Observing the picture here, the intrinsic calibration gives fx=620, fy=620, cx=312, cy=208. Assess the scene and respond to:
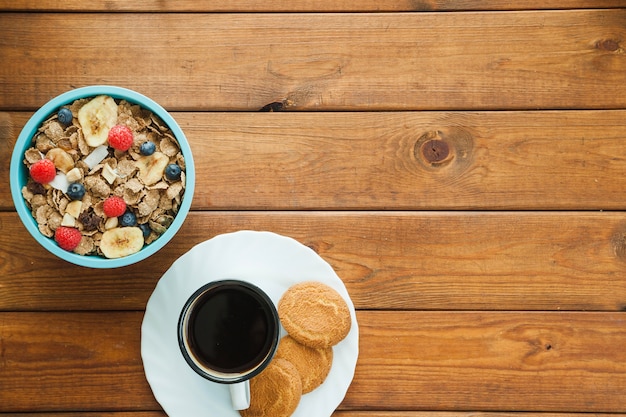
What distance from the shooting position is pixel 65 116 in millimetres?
901

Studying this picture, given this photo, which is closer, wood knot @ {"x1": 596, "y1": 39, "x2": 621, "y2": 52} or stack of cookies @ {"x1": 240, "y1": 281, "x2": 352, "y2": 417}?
stack of cookies @ {"x1": 240, "y1": 281, "x2": 352, "y2": 417}

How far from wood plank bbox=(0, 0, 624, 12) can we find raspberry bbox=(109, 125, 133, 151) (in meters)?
0.28

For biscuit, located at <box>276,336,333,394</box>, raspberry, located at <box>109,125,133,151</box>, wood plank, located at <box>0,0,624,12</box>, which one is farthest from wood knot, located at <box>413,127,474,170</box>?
raspberry, located at <box>109,125,133,151</box>

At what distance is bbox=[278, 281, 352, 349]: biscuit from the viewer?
0.94 metres

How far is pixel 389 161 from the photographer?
1068mm

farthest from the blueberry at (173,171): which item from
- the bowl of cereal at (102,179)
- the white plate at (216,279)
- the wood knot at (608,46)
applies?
the wood knot at (608,46)

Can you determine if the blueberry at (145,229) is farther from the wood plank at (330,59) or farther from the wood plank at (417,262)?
the wood plank at (330,59)

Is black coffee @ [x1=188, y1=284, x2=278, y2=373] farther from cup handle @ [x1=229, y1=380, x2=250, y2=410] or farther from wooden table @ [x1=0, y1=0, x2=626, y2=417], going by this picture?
wooden table @ [x1=0, y1=0, x2=626, y2=417]

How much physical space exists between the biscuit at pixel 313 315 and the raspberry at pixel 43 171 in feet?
1.26

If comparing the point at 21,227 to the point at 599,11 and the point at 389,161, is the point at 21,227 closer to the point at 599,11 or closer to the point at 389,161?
the point at 389,161

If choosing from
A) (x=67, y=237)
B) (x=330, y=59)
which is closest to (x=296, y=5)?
(x=330, y=59)

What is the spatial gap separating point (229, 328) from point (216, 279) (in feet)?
0.27

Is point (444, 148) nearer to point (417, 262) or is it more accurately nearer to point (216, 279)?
point (417, 262)

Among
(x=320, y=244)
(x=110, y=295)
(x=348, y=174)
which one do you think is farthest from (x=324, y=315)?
(x=110, y=295)
